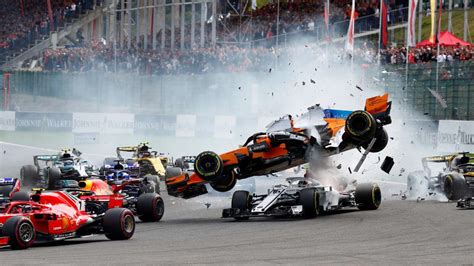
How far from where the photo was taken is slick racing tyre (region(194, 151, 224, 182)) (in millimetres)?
25641

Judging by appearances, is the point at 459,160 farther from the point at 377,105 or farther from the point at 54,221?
the point at 54,221

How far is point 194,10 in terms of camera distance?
172ft

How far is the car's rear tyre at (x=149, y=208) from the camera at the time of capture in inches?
981

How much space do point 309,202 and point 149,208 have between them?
3.51 meters

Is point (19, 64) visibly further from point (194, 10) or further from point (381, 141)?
point (381, 141)

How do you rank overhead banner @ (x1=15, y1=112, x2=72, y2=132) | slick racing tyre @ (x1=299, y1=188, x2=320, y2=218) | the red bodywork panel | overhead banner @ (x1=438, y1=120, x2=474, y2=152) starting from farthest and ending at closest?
overhead banner @ (x1=15, y1=112, x2=72, y2=132) → overhead banner @ (x1=438, y1=120, x2=474, y2=152) → slick racing tyre @ (x1=299, y1=188, x2=320, y2=218) → the red bodywork panel

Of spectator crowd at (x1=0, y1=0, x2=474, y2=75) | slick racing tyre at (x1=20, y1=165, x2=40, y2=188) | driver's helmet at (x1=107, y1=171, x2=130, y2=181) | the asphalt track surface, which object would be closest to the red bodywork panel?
the asphalt track surface

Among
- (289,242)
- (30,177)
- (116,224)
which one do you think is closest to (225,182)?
(116,224)

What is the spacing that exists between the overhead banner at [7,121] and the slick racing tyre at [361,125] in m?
27.7

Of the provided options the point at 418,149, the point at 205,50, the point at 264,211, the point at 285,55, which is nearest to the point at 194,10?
the point at 205,50

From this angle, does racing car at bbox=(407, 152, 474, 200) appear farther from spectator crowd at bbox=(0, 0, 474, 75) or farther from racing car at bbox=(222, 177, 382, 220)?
spectator crowd at bbox=(0, 0, 474, 75)

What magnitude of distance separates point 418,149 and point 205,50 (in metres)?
15.2

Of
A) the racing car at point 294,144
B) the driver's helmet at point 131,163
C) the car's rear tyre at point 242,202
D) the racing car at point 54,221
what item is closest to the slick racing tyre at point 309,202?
the car's rear tyre at point 242,202

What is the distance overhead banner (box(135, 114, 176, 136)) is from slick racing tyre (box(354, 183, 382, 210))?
22.7 m
